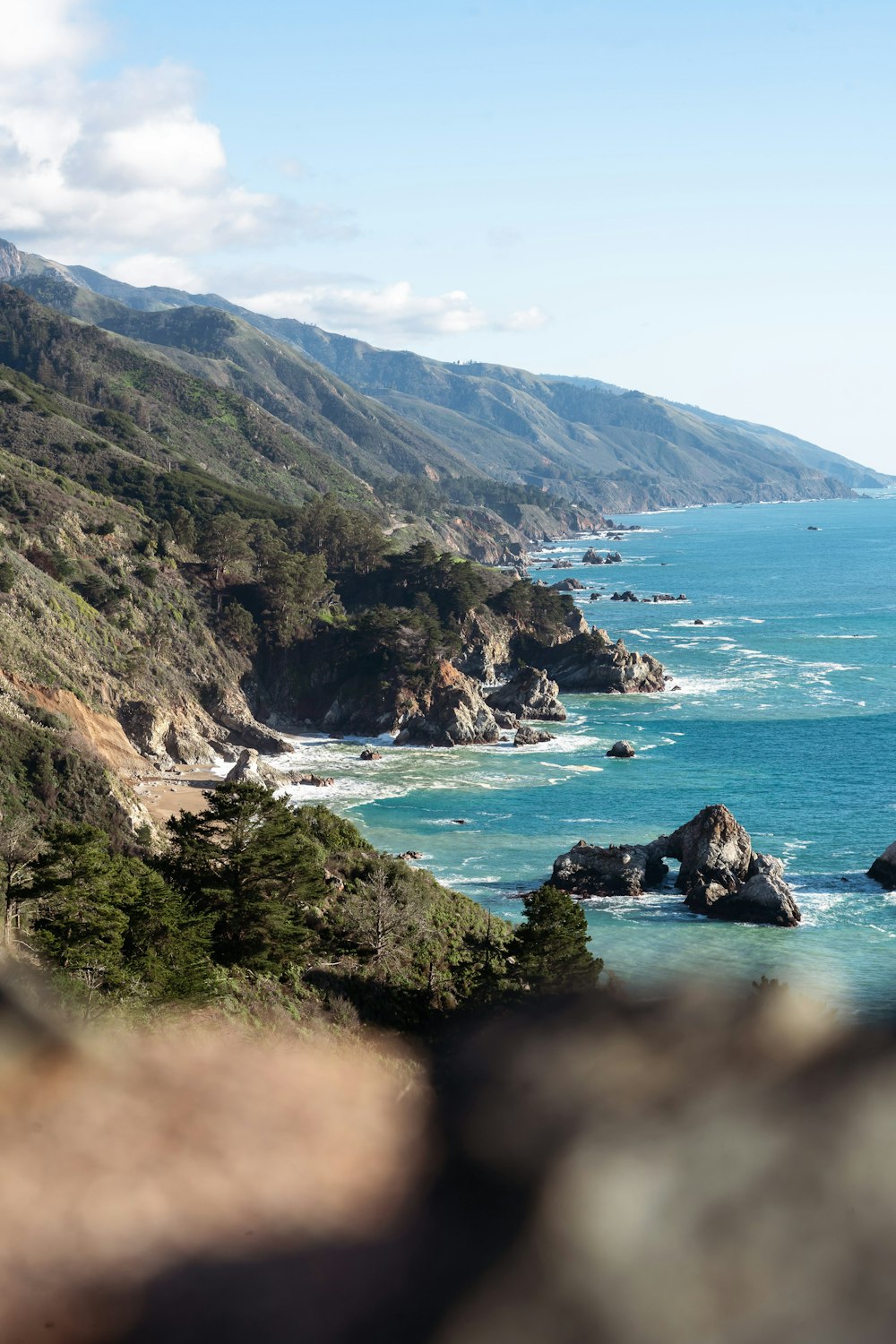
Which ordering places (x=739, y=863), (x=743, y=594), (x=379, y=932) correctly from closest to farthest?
(x=379, y=932)
(x=739, y=863)
(x=743, y=594)

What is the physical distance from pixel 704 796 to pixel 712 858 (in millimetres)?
15990

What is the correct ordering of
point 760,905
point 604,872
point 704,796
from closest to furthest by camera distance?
point 760,905, point 604,872, point 704,796

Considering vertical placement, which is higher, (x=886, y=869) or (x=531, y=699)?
(x=531, y=699)

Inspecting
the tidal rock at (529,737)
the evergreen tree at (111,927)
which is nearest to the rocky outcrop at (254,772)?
the tidal rock at (529,737)

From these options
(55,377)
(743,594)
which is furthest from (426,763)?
(55,377)

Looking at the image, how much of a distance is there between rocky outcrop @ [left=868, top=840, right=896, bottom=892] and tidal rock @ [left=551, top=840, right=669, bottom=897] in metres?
10.1

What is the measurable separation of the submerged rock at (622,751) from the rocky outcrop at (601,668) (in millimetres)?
22064

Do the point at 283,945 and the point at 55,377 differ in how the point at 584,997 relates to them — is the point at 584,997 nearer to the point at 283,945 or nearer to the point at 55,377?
the point at 283,945

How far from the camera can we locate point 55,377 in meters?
171

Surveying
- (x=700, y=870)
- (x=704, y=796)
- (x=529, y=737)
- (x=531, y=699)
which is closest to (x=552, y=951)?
(x=700, y=870)

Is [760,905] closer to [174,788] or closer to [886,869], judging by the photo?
[886,869]

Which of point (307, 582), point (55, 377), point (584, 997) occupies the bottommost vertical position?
point (584, 997)

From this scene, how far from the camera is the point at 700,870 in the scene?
5550 centimetres

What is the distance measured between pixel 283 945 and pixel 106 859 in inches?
226
